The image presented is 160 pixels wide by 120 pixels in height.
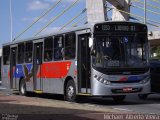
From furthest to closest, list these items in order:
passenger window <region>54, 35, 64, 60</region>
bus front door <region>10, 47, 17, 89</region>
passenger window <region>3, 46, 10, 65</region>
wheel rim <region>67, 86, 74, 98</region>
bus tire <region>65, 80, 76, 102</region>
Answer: passenger window <region>3, 46, 10, 65</region>
bus front door <region>10, 47, 17, 89</region>
passenger window <region>54, 35, 64, 60</region>
wheel rim <region>67, 86, 74, 98</region>
bus tire <region>65, 80, 76, 102</region>

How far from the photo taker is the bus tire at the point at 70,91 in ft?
67.8

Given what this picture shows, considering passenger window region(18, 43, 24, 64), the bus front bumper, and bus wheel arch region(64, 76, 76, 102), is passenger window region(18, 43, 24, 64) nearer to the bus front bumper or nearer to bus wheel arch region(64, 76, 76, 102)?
bus wheel arch region(64, 76, 76, 102)

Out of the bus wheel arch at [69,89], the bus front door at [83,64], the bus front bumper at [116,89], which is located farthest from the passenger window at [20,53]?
the bus front bumper at [116,89]

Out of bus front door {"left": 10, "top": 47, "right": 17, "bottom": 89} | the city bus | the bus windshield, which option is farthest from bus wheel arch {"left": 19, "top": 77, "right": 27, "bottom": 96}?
the bus windshield

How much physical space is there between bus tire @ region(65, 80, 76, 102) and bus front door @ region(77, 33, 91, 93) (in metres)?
0.57

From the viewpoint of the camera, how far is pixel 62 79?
2181cm

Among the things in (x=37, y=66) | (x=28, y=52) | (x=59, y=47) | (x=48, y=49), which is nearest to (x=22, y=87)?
(x=28, y=52)

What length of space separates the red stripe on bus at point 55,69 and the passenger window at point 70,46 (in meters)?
0.34

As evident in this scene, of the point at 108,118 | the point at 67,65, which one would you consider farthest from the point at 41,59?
the point at 108,118

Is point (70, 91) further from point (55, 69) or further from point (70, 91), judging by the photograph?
point (55, 69)

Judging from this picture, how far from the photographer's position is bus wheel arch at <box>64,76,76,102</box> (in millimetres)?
20672

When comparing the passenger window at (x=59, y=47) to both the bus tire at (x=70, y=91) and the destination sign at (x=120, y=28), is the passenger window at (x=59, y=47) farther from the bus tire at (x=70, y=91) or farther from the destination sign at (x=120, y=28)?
the destination sign at (x=120, y=28)

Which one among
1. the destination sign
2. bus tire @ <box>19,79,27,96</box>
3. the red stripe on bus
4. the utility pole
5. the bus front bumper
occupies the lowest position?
bus tire @ <box>19,79,27,96</box>

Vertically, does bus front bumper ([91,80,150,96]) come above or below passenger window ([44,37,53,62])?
below
